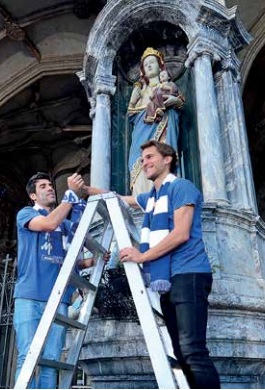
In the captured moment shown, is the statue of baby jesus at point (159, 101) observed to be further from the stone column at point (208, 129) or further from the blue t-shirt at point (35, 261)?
the blue t-shirt at point (35, 261)

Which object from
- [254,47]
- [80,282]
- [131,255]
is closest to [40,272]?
[80,282]

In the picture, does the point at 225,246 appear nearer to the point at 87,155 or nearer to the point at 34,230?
the point at 34,230

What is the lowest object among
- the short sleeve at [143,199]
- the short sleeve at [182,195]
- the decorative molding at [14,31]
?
the short sleeve at [182,195]

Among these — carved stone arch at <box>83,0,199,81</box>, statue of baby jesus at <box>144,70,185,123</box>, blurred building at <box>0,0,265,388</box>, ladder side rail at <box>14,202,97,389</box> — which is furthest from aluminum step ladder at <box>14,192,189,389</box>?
carved stone arch at <box>83,0,199,81</box>

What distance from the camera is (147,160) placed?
194cm

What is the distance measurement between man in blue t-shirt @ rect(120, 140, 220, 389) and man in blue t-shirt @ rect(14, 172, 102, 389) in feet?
1.40

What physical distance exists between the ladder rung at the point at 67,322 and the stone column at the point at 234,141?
2.08 meters

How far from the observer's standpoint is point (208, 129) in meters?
3.77

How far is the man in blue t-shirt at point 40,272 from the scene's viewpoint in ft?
6.47

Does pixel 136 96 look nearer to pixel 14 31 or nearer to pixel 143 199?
pixel 143 199

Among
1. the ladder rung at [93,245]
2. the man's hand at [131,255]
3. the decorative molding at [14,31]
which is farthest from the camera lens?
the decorative molding at [14,31]

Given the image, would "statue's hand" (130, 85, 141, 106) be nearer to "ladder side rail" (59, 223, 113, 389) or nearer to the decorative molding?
"ladder side rail" (59, 223, 113, 389)

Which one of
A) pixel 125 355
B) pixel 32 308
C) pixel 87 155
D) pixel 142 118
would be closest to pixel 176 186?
pixel 32 308

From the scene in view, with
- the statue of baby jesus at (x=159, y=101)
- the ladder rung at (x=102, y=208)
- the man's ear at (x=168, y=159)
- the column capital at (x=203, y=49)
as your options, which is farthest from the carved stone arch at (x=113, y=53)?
the man's ear at (x=168, y=159)
